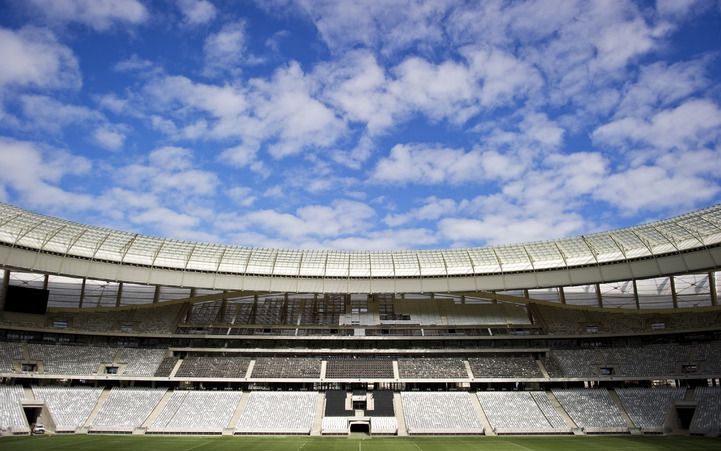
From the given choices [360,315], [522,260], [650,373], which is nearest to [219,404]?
[360,315]

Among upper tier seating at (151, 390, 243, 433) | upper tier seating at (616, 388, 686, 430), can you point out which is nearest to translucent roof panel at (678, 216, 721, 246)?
upper tier seating at (616, 388, 686, 430)

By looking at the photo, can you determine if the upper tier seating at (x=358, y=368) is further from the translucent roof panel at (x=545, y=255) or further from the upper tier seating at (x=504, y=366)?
the translucent roof panel at (x=545, y=255)

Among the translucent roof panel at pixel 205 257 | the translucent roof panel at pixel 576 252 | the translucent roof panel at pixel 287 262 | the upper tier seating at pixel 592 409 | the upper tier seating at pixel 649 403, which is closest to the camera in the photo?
the upper tier seating at pixel 592 409

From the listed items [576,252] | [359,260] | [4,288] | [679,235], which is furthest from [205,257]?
[679,235]

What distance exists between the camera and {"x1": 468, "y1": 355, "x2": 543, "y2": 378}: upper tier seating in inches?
2106

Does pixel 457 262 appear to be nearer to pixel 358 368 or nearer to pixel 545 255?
pixel 545 255

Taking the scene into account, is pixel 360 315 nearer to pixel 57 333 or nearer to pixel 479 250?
pixel 479 250

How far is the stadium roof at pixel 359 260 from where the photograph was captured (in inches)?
1743

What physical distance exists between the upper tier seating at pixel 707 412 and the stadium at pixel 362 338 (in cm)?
16

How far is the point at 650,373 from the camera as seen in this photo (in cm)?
5084

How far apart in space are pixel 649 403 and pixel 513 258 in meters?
17.5

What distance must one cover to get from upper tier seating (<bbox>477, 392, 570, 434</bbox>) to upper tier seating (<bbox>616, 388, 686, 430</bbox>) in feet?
21.5

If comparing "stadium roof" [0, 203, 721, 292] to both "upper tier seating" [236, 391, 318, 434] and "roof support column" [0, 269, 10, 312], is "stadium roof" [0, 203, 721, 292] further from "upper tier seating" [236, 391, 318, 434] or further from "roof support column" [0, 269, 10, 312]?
"upper tier seating" [236, 391, 318, 434]

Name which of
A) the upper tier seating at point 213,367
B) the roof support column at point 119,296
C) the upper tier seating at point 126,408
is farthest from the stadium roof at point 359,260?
the upper tier seating at point 126,408
